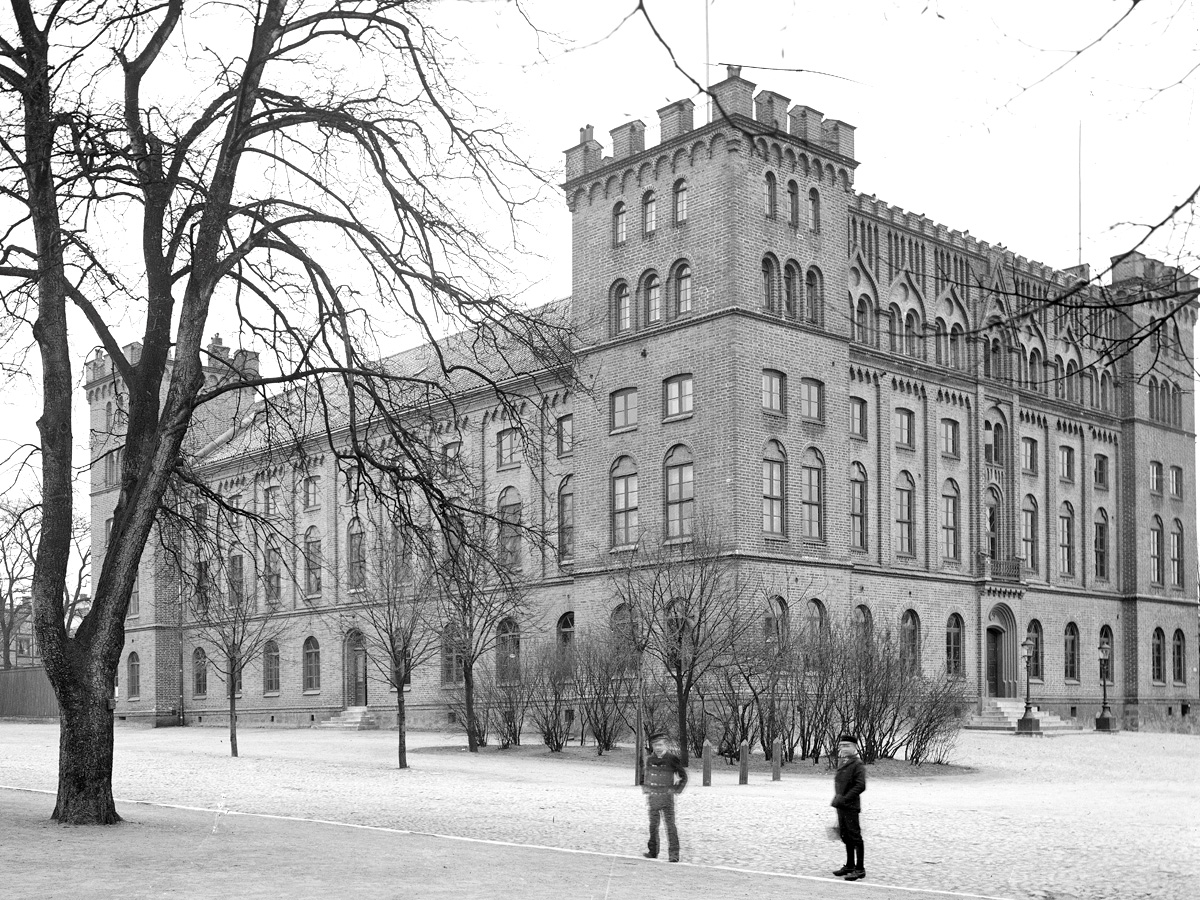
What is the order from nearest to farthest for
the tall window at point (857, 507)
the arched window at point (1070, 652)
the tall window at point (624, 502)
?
the tall window at point (624, 502) < the tall window at point (857, 507) < the arched window at point (1070, 652)

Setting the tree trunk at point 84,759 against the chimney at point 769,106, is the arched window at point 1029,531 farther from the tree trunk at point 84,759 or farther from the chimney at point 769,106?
the tree trunk at point 84,759

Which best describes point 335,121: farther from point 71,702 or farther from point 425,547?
point 71,702

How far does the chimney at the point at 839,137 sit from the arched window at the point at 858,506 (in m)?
9.45

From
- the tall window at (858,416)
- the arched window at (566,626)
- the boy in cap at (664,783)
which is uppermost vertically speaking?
the tall window at (858,416)

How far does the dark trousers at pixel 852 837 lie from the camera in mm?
13656

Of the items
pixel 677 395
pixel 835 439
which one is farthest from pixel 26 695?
pixel 835 439

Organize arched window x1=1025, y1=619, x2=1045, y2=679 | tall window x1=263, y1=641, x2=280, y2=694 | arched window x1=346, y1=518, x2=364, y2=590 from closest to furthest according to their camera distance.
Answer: arched window x1=346, y1=518, x2=364, y2=590
arched window x1=1025, y1=619, x2=1045, y2=679
tall window x1=263, y1=641, x2=280, y2=694

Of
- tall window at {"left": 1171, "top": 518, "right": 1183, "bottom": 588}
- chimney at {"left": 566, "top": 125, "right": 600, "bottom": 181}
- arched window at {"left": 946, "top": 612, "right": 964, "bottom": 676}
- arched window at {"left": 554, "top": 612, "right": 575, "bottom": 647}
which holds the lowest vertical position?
arched window at {"left": 946, "top": 612, "right": 964, "bottom": 676}

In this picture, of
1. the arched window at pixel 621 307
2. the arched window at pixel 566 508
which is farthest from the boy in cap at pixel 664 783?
the arched window at pixel 566 508

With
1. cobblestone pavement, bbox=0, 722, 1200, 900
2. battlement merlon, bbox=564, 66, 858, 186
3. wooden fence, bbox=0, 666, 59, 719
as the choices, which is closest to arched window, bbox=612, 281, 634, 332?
battlement merlon, bbox=564, 66, 858, 186

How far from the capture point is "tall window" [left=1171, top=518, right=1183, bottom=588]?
186 feet

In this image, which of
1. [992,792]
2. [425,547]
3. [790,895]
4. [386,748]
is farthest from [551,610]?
[790,895]

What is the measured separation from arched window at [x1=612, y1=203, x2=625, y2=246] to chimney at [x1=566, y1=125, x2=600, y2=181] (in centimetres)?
155

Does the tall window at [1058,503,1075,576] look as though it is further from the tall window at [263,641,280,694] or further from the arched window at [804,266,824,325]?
the tall window at [263,641,280,694]
